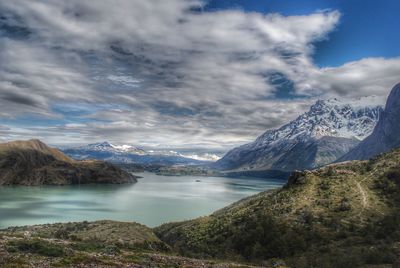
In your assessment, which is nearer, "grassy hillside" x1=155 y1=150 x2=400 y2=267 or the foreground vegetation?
the foreground vegetation

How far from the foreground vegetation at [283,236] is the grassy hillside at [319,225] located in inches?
7.0

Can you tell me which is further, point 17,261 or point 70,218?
point 70,218

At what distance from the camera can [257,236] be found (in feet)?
250

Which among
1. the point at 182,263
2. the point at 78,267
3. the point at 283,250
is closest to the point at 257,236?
the point at 283,250

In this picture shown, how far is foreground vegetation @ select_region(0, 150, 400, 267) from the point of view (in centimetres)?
4491

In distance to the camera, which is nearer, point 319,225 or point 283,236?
point 283,236

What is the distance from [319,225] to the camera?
79.2 m

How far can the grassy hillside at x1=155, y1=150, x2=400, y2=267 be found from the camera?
63.4 m

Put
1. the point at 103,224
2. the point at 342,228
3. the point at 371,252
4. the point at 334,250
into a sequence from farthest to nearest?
the point at 103,224 < the point at 342,228 < the point at 334,250 < the point at 371,252

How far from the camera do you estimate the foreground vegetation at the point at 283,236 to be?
44906mm

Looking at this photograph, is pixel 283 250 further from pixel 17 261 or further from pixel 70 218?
pixel 70 218

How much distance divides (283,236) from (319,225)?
9936mm

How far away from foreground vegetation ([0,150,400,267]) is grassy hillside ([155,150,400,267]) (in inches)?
7.0

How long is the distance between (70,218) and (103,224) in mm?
64576
